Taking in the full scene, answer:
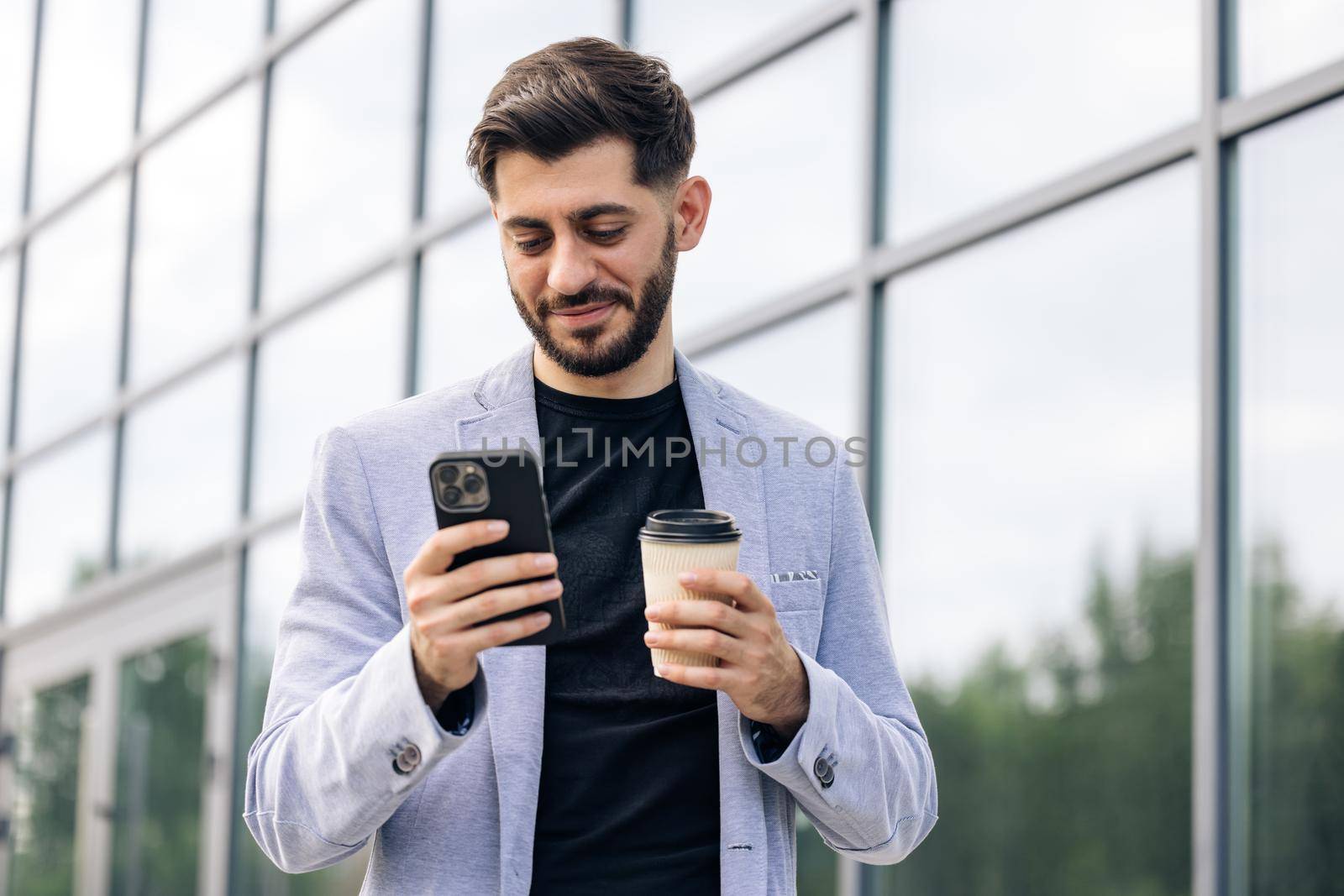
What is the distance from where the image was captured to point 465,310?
6.94 meters

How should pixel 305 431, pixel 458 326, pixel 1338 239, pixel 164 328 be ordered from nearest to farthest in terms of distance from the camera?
pixel 1338 239
pixel 458 326
pixel 305 431
pixel 164 328

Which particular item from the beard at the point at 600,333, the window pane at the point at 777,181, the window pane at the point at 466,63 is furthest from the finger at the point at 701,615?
the window pane at the point at 466,63

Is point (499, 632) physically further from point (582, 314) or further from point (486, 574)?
point (582, 314)

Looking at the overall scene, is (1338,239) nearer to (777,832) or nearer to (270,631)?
(777,832)

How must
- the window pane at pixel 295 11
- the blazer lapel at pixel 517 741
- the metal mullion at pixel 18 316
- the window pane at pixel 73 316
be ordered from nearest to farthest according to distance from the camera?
the blazer lapel at pixel 517 741, the window pane at pixel 295 11, the window pane at pixel 73 316, the metal mullion at pixel 18 316

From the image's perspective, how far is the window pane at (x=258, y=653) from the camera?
25.9 ft

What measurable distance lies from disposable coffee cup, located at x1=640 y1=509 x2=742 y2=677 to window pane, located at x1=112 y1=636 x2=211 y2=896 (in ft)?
23.8

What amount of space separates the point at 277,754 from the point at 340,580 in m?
0.22

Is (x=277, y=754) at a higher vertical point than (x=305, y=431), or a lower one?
lower

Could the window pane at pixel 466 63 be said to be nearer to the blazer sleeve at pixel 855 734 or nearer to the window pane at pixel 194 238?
the window pane at pixel 194 238

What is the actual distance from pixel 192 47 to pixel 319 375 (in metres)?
2.89

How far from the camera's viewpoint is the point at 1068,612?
4156 mm

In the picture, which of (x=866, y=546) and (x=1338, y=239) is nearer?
(x=866, y=546)

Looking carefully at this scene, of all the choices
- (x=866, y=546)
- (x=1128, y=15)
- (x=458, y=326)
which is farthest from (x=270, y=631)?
(x=866, y=546)
